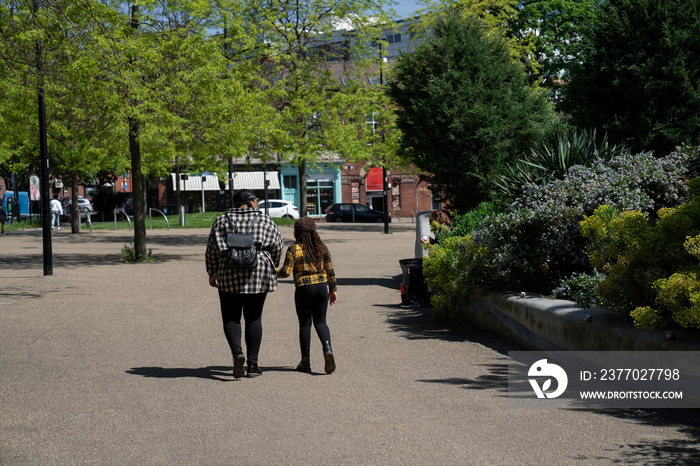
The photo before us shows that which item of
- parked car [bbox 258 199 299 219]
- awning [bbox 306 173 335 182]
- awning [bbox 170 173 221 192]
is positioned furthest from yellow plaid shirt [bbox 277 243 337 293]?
awning [bbox 306 173 335 182]

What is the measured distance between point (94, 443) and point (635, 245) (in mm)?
4165

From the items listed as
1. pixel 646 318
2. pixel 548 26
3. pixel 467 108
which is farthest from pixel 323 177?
pixel 646 318

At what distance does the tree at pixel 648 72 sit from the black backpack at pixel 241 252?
21.5ft

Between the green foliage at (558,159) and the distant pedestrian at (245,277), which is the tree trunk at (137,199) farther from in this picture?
the distant pedestrian at (245,277)

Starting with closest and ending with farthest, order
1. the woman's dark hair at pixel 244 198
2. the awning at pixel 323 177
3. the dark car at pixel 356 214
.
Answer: the woman's dark hair at pixel 244 198 < the dark car at pixel 356 214 < the awning at pixel 323 177

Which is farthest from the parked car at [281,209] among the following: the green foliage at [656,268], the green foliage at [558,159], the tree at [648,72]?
the green foliage at [656,268]

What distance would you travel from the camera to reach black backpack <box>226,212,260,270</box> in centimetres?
668

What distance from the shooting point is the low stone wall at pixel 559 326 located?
598 cm

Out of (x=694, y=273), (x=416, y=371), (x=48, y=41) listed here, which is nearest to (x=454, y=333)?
(x=416, y=371)

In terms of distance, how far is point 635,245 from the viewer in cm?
643

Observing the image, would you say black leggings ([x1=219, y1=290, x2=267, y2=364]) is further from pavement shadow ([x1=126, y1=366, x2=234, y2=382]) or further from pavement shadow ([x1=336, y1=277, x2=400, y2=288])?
pavement shadow ([x1=336, y1=277, x2=400, y2=288])

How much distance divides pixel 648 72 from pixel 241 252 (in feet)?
23.1

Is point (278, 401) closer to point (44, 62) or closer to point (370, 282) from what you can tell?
point (370, 282)

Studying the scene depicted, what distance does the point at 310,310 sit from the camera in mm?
7234
